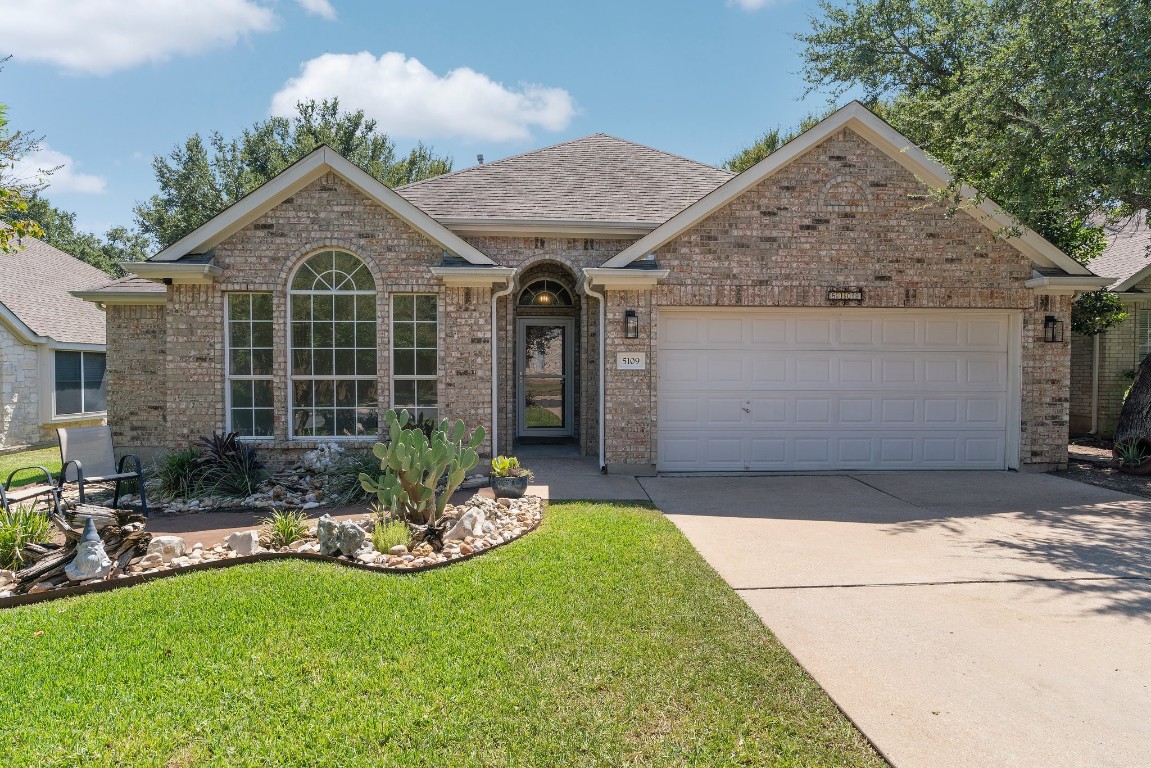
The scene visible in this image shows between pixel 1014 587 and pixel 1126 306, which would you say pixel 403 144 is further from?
pixel 1014 587

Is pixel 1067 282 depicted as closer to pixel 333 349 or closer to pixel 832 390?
pixel 832 390

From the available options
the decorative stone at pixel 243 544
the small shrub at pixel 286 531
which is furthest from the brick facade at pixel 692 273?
the decorative stone at pixel 243 544

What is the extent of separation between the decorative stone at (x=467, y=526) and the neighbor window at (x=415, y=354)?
145 inches

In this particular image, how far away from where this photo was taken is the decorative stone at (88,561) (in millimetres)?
5340

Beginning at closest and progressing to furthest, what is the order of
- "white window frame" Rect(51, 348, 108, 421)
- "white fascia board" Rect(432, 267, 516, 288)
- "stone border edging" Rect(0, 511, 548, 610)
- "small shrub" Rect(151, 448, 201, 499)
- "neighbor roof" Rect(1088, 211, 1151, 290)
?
1. "stone border edging" Rect(0, 511, 548, 610)
2. "small shrub" Rect(151, 448, 201, 499)
3. "white fascia board" Rect(432, 267, 516, 288)
4. "neighbor roof" Rect(1088, 211, 1151, 290)
5. "white window frame" Rect(51, 348, 108, 421)

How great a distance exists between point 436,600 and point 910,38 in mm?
17592

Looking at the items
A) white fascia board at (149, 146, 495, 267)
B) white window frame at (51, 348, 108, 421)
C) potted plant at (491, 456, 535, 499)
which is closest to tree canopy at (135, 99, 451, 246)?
white window frame at (51, 348, 108, 421)

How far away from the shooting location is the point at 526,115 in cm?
3538

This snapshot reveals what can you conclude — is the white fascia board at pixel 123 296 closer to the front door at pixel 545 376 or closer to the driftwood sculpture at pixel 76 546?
the front door at pixel 545 376

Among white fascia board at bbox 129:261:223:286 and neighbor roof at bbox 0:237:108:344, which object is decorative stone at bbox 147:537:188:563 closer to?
white fascia board at bbox 129:261:223:286

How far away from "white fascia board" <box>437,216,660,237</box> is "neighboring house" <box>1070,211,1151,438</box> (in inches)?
448

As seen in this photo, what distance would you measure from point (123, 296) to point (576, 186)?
8.32 metres

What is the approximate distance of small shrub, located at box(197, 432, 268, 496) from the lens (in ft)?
28.9

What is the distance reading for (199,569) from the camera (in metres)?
5.66
